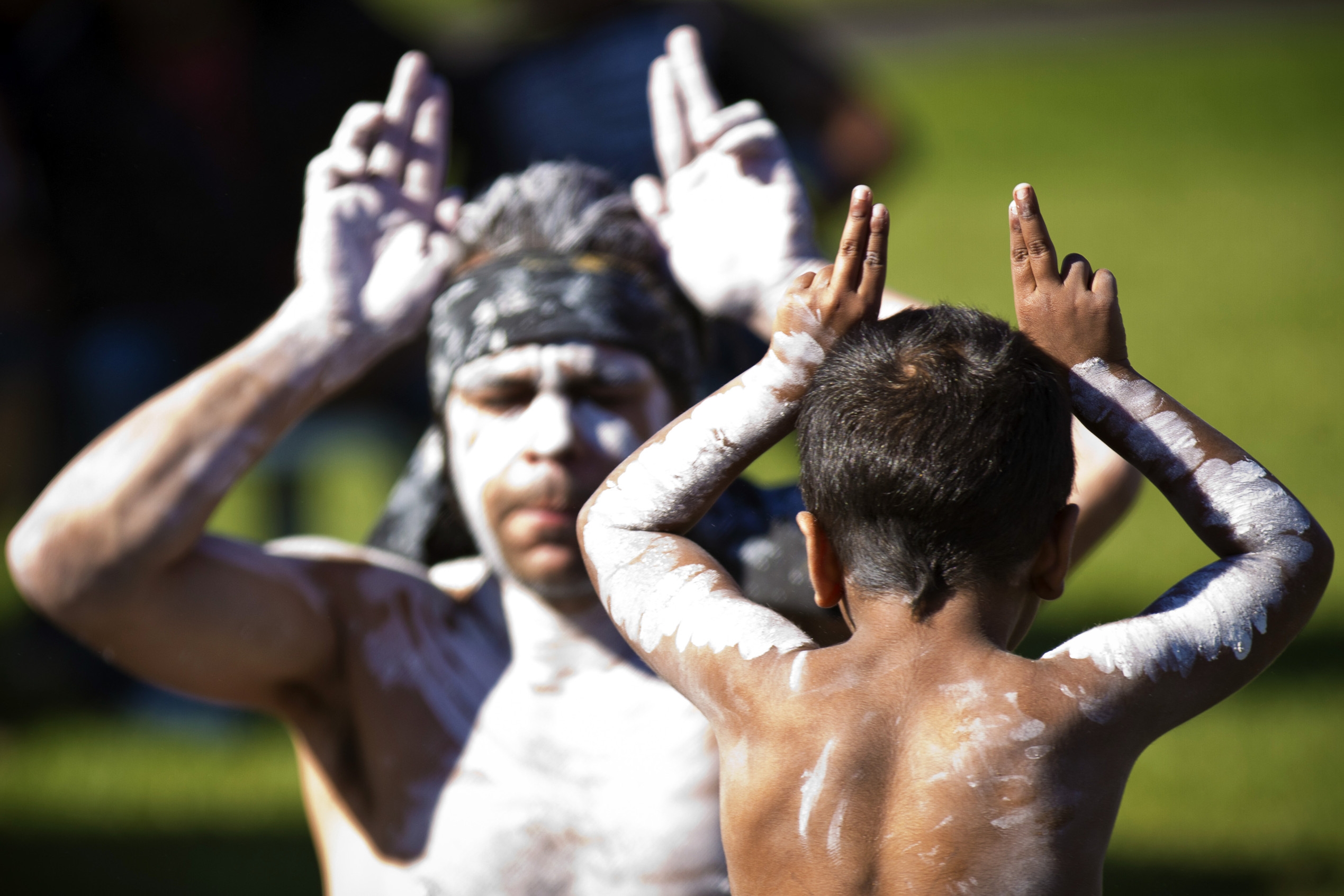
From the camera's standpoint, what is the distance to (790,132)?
154 inches

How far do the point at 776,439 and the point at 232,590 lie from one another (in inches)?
32.1

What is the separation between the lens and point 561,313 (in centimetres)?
192

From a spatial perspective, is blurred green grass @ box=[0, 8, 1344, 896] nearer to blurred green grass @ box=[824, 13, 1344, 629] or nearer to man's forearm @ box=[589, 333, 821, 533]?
blurred green grass @ box=[824, 13, 1344, 629]

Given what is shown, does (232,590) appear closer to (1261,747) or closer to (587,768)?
(587,768)

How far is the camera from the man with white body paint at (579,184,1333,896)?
→ 1.38 metres

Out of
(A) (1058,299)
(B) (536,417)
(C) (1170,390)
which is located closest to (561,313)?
(B) (536,417)

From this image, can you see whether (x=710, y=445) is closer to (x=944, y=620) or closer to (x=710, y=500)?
(x=710, y=500)

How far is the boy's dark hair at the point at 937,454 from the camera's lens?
4.54 ft

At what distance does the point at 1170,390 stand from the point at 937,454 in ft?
12.4

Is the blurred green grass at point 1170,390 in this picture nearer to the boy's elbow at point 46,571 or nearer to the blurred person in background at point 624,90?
the blurred person in background at point 624,90

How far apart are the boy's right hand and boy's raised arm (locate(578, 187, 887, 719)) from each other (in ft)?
0.52

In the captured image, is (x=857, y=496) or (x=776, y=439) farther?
(x=776, y=439)

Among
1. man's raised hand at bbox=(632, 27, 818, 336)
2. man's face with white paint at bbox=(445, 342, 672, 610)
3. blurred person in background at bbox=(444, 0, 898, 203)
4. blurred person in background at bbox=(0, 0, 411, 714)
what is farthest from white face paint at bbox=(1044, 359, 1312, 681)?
blurred person in background at bbox=(444, 0, 898, 203)

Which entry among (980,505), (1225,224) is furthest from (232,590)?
(1225,224)
